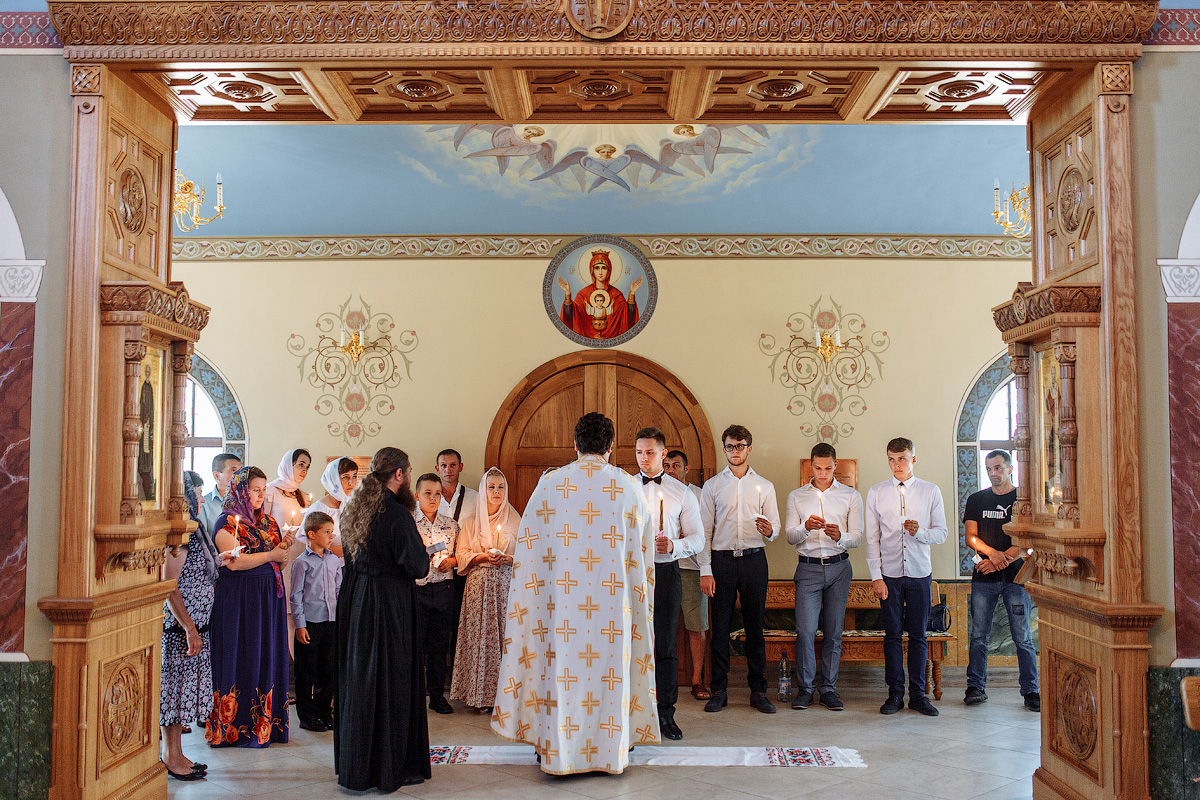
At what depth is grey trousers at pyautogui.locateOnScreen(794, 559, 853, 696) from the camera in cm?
695

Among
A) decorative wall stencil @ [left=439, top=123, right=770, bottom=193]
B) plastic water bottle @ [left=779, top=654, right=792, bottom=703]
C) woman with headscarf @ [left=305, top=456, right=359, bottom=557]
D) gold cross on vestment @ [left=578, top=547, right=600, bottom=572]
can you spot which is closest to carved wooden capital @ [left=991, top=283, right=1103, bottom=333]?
gold cross on vestment @ [left=578, top=547, right=600, bottom=572]

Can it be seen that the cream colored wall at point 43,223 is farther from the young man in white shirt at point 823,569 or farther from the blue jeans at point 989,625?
the blue jeans at point 989,625

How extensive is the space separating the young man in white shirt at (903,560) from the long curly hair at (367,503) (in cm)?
371

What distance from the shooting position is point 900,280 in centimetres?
847

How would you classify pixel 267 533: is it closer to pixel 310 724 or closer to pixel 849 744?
pixel 310 724

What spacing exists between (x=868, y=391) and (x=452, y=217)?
3887 millimetres

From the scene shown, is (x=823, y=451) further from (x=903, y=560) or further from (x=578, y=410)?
(x=578, y=410)

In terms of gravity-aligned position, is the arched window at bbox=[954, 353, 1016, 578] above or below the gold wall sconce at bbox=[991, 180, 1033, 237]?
below

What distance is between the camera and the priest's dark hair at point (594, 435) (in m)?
5.22

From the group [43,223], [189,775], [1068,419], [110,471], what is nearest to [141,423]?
[110,471]

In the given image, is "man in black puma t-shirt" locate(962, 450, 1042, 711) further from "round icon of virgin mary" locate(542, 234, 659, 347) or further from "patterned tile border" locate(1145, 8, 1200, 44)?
"patterned tile border" locate(1145, 8, 1200, 44)

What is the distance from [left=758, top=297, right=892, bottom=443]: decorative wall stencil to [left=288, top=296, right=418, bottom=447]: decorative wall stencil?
3.20 metres

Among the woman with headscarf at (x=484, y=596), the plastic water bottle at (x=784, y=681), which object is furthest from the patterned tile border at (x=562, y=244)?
the plastic water bottle at (x=784, y=681)

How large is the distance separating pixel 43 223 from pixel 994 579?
21.2 feet
